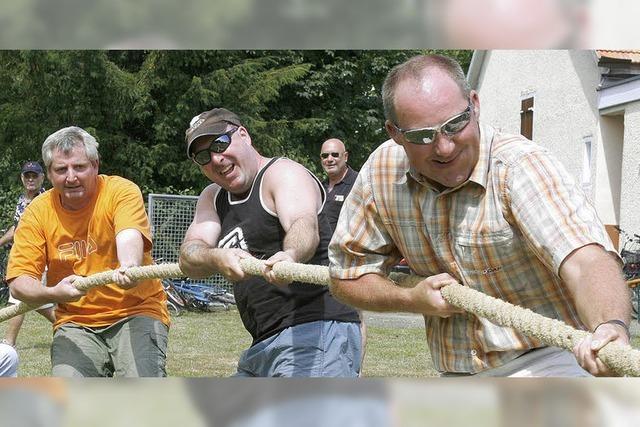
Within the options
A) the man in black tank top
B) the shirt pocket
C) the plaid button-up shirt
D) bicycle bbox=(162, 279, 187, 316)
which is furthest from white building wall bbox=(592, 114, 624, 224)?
the shirt pocket

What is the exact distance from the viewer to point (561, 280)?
253 centimetres

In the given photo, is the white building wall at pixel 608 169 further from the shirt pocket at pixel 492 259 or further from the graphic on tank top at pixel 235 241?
the shirt pocket at pixel 492 259

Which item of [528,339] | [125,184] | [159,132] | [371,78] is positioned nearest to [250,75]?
[159,132]

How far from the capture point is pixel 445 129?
2.40 meters

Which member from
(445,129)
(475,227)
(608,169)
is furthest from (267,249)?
(608,169)

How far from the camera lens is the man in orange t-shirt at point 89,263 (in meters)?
4.16

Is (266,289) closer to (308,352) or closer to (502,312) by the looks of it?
(308,352)

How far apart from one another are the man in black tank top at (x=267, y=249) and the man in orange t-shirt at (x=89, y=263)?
444 millimetres

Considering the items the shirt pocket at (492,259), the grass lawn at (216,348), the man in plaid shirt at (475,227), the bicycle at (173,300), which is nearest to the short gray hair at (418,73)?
the man in plaid shirt at (475,227)

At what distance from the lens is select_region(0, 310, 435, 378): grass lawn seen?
8.18m

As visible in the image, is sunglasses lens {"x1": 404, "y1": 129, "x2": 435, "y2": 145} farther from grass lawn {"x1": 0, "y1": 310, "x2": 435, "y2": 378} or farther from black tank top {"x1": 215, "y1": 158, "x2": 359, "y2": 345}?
grass lawn {"x1": 0, "y1": 310, "x2": 435, "y2": 378}

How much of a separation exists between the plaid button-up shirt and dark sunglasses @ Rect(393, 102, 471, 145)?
0.12 metres

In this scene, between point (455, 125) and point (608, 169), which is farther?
point (608, 169)

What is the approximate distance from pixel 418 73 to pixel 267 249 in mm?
1462
